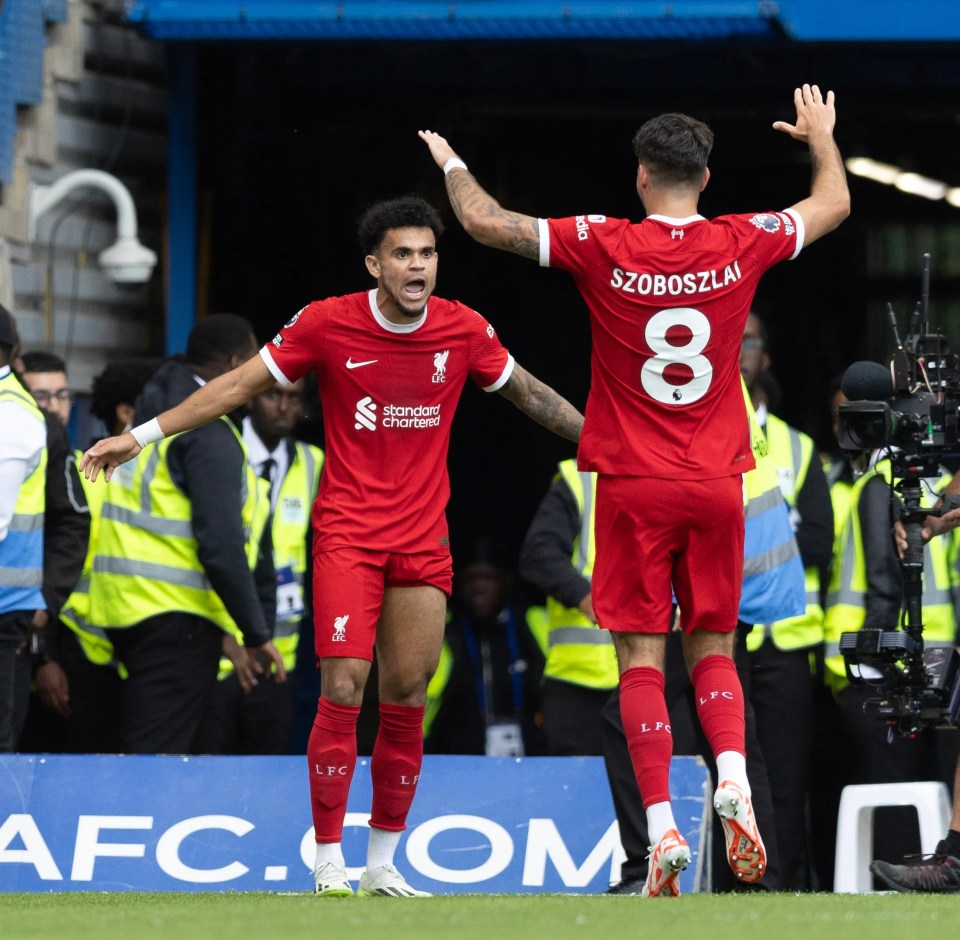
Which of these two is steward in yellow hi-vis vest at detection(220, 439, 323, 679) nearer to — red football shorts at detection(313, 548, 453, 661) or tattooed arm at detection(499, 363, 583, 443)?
tattooed arm at detection(499, 363, 583, 443)

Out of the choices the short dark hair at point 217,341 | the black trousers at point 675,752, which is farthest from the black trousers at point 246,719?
the black trousers at point 675,752

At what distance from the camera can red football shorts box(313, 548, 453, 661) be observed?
22.8 ft

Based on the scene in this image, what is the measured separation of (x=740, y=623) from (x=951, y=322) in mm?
6341

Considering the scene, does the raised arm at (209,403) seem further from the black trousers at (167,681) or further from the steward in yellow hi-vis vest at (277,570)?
the steward in yellow hi-vis vest at (277,570)

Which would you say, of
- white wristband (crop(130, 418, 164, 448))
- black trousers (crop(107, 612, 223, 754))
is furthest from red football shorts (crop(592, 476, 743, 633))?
black trousers (crop(107, 612, 223, 754))

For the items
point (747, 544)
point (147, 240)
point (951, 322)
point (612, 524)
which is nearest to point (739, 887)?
point (747, 544)

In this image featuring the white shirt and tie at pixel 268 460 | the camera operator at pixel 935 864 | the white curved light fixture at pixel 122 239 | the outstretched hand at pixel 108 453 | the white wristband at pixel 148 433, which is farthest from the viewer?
the white curved light fixture at pixel 122 239

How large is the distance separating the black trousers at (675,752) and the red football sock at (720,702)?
934 mm

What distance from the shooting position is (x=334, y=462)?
716 centimetres

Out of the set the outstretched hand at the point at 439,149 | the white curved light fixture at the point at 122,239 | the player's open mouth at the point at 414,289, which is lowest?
the player's open mouth at the point at 414,289

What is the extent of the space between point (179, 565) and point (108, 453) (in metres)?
2.01

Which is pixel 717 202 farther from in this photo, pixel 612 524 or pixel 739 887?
pixel 612 524

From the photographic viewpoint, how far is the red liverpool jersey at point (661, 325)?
6.48 m

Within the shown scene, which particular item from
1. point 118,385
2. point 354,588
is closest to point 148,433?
point 354,588
